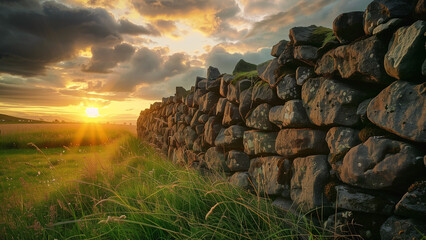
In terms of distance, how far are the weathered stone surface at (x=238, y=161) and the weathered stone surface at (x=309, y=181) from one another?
85cm

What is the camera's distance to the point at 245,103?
9.86 feet

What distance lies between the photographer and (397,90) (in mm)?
1464

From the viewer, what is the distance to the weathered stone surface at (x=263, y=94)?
8.62ft

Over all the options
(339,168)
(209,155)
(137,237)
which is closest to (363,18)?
(339,168)

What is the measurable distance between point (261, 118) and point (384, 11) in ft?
4.71

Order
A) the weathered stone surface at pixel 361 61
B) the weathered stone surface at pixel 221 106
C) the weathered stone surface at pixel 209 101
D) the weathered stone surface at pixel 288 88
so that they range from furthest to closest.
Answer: the weathered stone surface at pixel 209 101
the weathered stone surface at pixel 221 106
the weathered stone surface at pixel 288 88
the weathered stone surface at pixel 361 61

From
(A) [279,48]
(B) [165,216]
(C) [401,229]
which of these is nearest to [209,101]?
(A) [279,48]

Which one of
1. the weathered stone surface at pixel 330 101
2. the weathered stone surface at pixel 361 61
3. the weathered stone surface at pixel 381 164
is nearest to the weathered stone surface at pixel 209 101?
the weathered stone surface at pixel 330 101

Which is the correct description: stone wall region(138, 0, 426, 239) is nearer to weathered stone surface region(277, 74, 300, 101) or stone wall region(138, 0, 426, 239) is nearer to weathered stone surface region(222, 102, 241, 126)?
weathered stone surface region(277, 74, 300, 101)

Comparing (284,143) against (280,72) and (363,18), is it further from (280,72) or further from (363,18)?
(363,18)

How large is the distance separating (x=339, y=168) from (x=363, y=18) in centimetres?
107

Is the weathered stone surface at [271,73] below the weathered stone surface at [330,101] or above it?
above

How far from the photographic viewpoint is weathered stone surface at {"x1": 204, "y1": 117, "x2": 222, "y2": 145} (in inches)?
146

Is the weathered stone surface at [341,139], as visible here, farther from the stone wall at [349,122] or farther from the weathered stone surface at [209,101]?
the weathered stone surface at [209,101]
